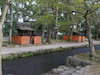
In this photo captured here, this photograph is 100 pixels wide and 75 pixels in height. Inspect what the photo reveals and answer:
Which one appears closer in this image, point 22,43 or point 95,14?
point 95,14

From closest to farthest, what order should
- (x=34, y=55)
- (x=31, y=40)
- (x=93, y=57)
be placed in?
1. (x=93, y=57)
2. (x=34, y=55)
3. (x=31, y=40)

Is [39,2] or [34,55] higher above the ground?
[39,2]

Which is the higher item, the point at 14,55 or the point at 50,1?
the point at 50,1

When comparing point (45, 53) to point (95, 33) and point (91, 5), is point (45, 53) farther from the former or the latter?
point (95, 33)

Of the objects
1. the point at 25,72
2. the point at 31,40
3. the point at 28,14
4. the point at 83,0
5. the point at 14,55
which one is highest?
the point at 28,14

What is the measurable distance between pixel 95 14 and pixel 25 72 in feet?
20.3

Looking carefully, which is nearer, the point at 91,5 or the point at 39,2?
the point at 39,2

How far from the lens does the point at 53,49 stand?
10258mm

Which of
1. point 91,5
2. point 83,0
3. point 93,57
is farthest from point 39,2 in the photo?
point 93,57

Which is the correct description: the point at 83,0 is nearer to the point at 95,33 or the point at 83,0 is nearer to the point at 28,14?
the point at 28,14

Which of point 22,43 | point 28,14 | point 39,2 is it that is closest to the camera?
point 39,2

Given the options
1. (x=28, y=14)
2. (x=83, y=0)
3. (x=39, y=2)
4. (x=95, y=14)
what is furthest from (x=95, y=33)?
(x=39, y=2)

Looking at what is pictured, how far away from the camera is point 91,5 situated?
577cm

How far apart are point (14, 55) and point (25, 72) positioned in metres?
2.65
